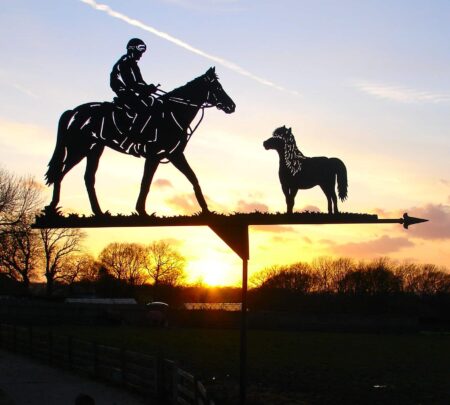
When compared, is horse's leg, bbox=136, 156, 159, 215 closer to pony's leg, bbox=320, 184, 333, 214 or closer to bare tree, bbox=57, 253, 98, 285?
pony's leg, bbox=320, 184, 333, 214

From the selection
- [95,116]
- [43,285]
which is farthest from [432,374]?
[43,285]

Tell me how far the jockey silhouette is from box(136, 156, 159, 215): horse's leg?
0.44 m

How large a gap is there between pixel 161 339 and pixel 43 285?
92.1m

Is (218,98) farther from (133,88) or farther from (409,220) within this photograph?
(409,220)

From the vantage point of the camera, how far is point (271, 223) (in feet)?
36.5

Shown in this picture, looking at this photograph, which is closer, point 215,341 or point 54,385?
point 54,385

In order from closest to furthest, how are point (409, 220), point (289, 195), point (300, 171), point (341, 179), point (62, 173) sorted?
point (409, 220)
point (289, 195)
point (300, 171)
point (341, 179)
point (62, 173)

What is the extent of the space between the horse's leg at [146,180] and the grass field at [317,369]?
5.76 m

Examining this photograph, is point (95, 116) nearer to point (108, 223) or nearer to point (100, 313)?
point (108, 223)

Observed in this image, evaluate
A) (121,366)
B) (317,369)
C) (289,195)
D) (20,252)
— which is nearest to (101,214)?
(289,195)

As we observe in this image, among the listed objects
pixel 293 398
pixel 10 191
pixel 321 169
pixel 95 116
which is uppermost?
pixel 10 191

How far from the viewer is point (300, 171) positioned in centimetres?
1155

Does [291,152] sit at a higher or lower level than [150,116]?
lower

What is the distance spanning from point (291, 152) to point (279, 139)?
0.27 metres
